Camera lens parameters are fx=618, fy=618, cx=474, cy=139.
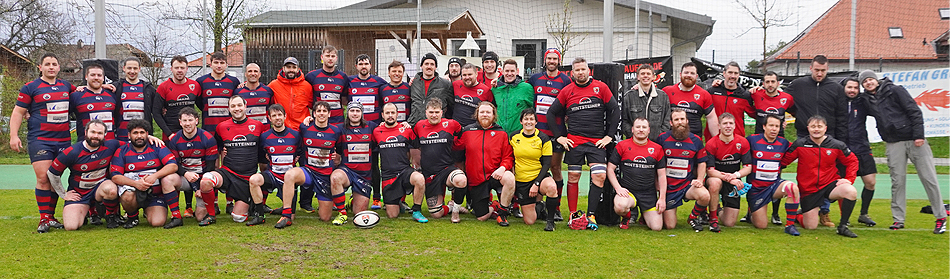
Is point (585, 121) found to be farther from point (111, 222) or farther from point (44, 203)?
point (44, 203)

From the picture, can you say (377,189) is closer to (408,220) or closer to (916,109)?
(408,220)

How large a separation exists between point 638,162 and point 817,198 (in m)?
1.69

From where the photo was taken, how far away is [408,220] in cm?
580

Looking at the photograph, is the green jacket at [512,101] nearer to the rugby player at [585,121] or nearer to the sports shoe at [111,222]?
the rugby player at [585,121]

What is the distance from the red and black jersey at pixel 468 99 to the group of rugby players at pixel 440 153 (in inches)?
1.5

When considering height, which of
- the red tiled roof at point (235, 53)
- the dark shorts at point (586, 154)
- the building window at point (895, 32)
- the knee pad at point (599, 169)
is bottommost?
the knee pad at point (599, 169)

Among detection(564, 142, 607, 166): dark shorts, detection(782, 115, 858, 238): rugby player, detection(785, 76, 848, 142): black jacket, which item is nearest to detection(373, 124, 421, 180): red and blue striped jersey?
detection(564, 142, 607, 166): dark shorts

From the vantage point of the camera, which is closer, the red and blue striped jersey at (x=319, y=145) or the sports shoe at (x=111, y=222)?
the sports shoe at (x=111, y=222)

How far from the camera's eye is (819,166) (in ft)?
18.3

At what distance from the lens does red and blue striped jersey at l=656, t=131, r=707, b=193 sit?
5508mm

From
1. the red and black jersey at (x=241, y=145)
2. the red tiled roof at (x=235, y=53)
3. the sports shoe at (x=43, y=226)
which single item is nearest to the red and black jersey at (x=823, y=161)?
the red and black jersey at (x=241, y=145)

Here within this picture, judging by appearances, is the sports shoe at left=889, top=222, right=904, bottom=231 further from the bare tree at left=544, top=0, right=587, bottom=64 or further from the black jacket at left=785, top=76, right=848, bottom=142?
the bare tree at left=544, top=0, right=587, bottom=64

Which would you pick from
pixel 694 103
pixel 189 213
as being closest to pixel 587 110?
pixel 694 103

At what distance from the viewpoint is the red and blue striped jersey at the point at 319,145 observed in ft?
18.7
